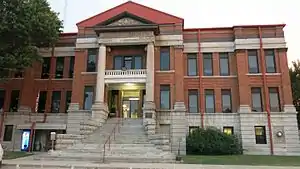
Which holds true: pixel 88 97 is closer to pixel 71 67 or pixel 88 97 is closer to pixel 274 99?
pixel 71 67

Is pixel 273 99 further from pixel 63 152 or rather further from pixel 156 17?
pixel 63 152

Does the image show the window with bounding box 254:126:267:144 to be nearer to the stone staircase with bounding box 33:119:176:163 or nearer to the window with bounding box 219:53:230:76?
the window with bounding box 219:53:230:76

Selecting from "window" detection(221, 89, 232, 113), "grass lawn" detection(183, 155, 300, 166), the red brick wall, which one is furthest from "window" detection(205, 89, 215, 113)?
"grass lawn" detection(183, 155, 300, 166)

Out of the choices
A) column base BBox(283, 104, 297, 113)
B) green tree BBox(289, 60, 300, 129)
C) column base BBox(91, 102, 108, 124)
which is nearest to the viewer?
column base BBox(91, 102, 108, 124)

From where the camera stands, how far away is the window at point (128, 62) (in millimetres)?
28766

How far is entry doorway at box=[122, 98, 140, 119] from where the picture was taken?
28625 mm

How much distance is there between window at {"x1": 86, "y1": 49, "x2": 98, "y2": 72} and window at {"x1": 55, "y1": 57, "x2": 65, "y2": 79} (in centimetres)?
390

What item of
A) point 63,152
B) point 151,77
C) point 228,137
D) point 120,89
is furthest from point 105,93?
point 228,137

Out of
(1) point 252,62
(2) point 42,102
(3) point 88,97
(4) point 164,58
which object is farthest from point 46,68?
(1) point 252,62

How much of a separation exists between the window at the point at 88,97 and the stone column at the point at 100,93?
1947mm

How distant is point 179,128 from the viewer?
25.6 m

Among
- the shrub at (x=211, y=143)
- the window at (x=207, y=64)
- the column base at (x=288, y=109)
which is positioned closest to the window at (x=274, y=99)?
the column base at (x=288, y=109)

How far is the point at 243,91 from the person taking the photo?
2705cm

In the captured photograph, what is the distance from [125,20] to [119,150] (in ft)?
47.1
